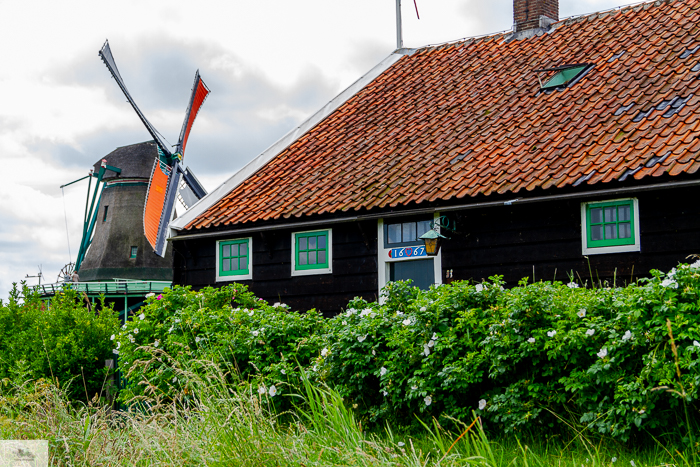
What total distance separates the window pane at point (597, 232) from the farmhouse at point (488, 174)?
0.17 ft

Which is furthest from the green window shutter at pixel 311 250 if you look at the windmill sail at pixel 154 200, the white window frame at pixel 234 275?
the windmill sail at pixel 154 200

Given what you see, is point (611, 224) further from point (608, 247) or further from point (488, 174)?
point (488, 174)

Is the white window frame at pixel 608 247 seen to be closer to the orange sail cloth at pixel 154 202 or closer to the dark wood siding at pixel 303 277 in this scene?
the dark wood siding at pixel 303 277

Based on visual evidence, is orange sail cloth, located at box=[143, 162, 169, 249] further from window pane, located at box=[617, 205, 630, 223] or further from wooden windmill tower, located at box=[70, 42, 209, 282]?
window pane, located at box=[617, 205, 630, 223]

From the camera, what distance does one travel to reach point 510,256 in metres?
9.93

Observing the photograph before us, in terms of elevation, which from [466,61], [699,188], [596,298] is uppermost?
[466,61]

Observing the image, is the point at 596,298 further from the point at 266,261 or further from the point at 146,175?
the point at 146,175

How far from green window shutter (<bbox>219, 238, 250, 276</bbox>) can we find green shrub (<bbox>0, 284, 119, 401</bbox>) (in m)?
2.26

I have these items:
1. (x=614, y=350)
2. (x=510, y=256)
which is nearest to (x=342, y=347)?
(x=614, y=350)

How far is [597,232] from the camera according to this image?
925 centimetres

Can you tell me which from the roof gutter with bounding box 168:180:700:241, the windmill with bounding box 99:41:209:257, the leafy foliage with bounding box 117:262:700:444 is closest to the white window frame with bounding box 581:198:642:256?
the roof gutter with bounding box 168:180:700:241

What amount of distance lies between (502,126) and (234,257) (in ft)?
18.2

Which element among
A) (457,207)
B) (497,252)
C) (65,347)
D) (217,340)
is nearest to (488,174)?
(457,207)

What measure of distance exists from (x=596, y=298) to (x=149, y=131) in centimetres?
2155
